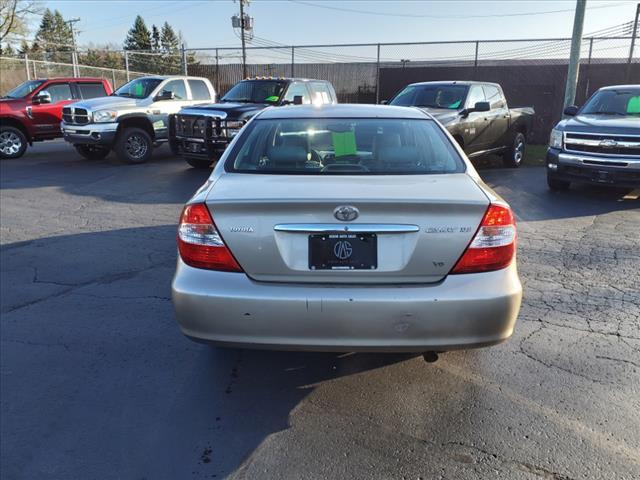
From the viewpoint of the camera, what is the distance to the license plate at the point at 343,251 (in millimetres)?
2654

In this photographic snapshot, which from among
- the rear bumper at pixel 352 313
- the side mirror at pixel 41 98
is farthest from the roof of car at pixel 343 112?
the side mirror at pixel 41 98

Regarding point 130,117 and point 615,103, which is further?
point 130,117

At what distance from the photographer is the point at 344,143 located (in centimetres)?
363

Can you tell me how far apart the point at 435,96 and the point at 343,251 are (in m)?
8.84

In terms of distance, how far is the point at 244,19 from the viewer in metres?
28.7

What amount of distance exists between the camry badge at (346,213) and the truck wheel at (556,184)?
7.44 m

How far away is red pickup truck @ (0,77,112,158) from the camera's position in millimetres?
13016

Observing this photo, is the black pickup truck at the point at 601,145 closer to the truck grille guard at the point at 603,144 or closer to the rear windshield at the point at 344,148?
the truck grille guard at the point at 603,144

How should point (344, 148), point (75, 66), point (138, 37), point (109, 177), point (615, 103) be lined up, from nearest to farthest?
point (344, 148)
point (615, 103)
point (109, 177)
point (75, 66)
point (138, 37)

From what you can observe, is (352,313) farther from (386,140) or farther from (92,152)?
(92,152)

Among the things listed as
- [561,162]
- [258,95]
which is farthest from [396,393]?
[258,95]

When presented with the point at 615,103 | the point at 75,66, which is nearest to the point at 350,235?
the point at 615,103

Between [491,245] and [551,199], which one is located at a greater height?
[491,245]

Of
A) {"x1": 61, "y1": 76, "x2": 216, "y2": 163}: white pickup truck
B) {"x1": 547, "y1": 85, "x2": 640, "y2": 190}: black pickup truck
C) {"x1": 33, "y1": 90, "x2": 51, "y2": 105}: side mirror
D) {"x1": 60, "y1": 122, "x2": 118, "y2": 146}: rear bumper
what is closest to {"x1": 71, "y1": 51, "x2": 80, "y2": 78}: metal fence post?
{"x1": 33, "y1": 90, "x2": 51, "y2": 105}: side mirror
